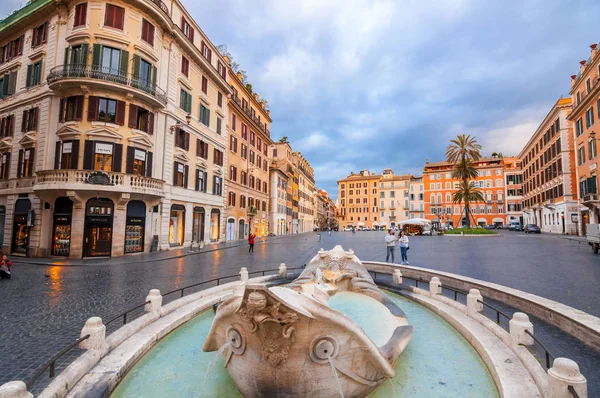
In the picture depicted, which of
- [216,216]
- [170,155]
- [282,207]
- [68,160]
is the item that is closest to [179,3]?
[170,155]

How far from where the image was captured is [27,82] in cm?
2114

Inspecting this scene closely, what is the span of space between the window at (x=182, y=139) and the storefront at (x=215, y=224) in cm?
721

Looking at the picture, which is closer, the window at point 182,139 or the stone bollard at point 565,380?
the stone bollard at point 565,380

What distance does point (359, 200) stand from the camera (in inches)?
3964

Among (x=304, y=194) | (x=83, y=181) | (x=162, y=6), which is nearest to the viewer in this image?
(x=83, y=181)

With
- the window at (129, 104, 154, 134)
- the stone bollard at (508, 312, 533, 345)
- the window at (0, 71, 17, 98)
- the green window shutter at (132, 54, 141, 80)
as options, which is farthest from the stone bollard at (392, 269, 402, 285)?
the window at (0, 71, 17, 98)

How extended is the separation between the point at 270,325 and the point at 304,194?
7323cm

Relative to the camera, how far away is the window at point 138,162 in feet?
63.5

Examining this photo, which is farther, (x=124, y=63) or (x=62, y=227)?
(x=124, y=63)

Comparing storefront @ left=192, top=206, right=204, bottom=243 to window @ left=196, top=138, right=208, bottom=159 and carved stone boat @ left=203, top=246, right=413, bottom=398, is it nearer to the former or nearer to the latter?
window @ left=196, top=138, right=208, bottom=159

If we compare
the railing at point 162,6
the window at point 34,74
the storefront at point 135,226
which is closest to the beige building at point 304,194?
the railing at point 162,6

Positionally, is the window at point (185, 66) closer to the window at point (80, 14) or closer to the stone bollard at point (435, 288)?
the window at point (80, 14)

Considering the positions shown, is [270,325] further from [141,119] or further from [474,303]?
[141,119]

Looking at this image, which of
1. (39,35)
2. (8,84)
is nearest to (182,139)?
(39,35)
